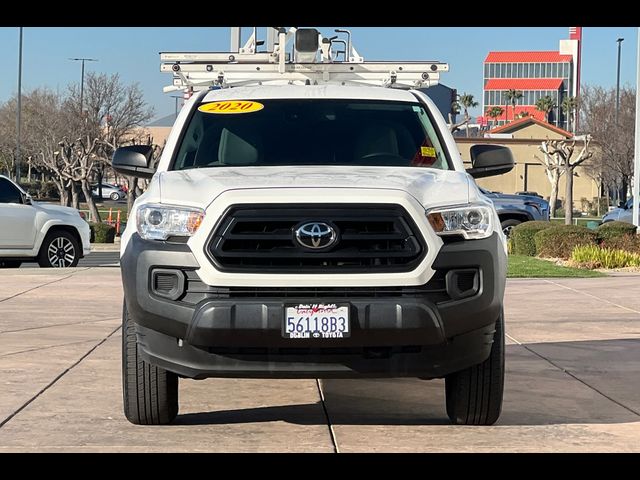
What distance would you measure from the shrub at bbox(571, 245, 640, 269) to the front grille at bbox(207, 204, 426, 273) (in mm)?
14323

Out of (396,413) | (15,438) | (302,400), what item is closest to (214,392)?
(302,400)

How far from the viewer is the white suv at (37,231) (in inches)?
728

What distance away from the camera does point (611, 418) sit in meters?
6.80

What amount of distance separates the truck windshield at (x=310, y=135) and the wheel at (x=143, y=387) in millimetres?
1292

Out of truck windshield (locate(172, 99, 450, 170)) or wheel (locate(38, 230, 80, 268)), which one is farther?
wheel (locate(38, 230, 80, 268))

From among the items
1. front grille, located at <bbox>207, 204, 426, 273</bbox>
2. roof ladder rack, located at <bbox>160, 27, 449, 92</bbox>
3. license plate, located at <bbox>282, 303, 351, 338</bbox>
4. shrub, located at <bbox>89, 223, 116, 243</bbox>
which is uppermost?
roof ladder rack, located at <bbox>160, 27, 449, 92</bbox>

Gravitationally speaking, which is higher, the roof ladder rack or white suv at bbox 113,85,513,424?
the roof ladder rack

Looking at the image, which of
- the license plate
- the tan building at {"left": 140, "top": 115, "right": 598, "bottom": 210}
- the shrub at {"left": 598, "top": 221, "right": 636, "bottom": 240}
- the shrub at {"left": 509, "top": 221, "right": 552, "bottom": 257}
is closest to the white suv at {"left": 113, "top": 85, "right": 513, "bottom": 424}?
the license plate

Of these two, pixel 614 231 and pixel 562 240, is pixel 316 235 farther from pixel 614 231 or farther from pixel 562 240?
pixel 614 231

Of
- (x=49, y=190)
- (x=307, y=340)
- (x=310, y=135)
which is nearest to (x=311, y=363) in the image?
(x=307, y=340)

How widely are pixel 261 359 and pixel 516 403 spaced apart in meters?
2.22

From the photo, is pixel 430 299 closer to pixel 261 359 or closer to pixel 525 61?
pixel 261 359

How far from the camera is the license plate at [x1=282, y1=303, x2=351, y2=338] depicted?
553 cm

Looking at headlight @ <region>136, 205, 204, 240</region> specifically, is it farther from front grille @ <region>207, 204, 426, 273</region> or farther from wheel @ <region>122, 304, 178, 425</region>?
wheel @ <region>122, 304, 178, 425</region>
